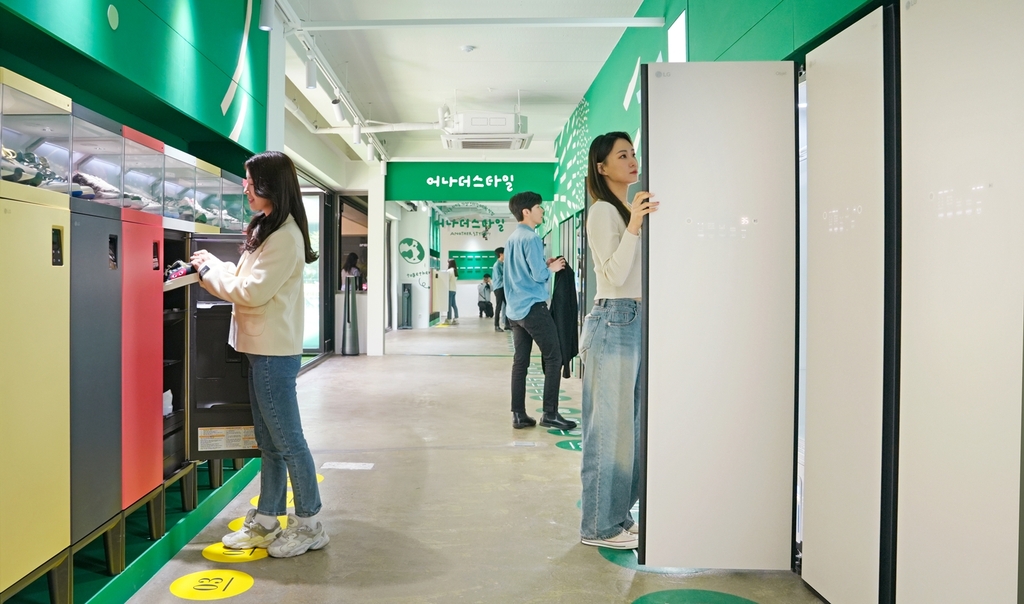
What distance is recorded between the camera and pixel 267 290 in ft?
7.77

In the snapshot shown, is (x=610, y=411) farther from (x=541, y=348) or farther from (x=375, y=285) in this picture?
(x=375, y=285)

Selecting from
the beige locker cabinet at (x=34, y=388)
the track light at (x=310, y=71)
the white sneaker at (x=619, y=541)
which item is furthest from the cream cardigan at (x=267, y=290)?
the track light at (x=310, y=71)

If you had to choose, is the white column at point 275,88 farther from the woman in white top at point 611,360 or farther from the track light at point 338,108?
the woman in white top at point 611,360

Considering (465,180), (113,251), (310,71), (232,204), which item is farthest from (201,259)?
(465,180)

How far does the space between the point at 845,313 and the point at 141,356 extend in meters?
2.37

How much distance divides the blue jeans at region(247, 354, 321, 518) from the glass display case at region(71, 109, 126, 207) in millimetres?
766

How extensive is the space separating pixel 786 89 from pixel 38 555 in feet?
8.66

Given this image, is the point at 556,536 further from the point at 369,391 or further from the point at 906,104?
the point at 369,391

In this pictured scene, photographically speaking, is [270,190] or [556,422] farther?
[556,422]

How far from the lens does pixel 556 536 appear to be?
109 inches

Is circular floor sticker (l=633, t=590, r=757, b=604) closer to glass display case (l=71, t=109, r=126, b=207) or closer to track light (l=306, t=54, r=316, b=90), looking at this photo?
glass display case (l=71, t=109, r=126, b=207)

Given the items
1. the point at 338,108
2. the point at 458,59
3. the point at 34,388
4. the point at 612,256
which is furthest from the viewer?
the point at 458,59

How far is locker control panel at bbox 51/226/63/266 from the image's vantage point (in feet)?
6.17

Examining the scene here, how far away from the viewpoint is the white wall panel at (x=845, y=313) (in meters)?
1.85
